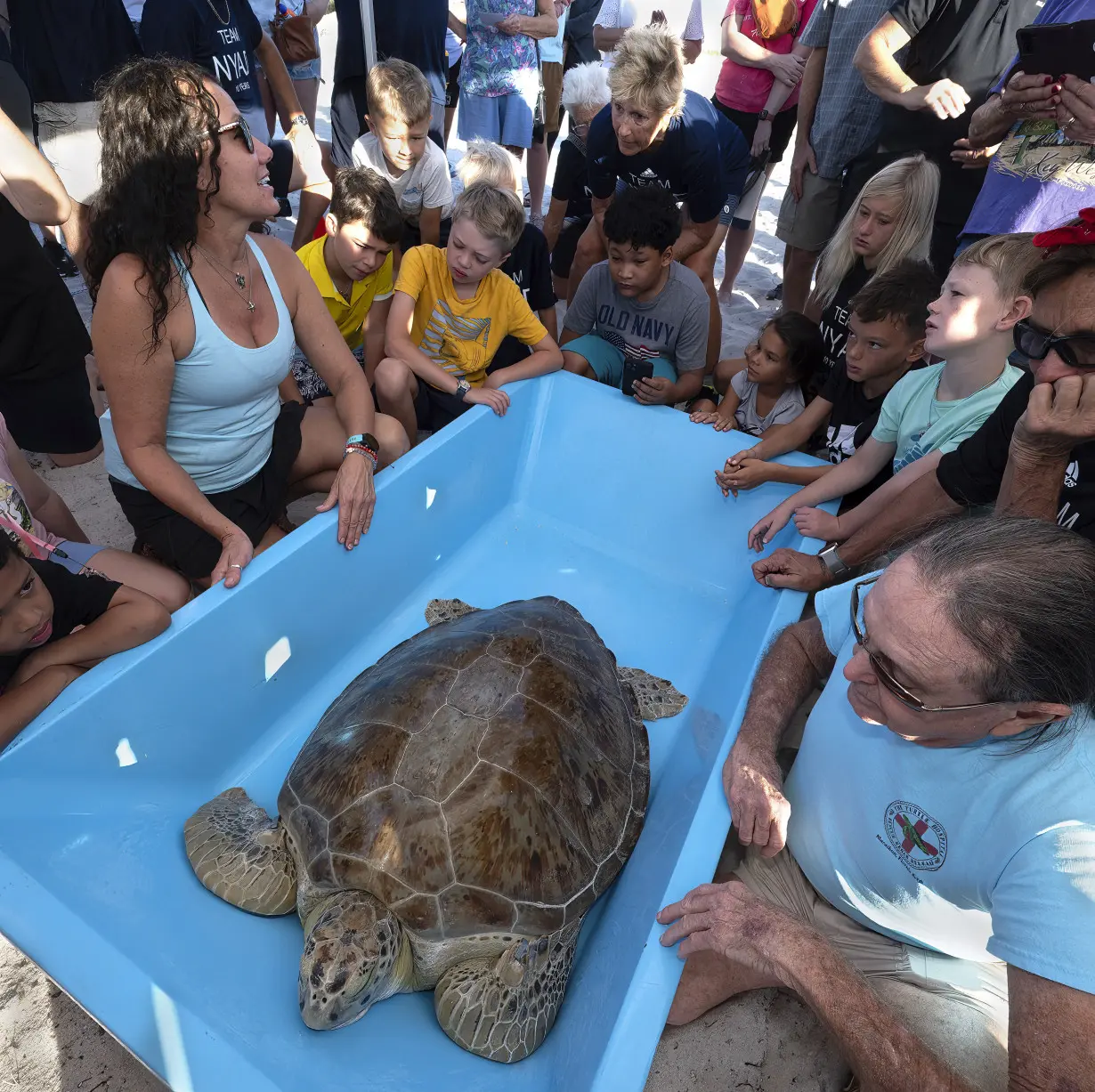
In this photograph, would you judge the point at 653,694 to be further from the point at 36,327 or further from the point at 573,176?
the point at 573,176

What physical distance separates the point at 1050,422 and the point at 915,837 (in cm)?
73

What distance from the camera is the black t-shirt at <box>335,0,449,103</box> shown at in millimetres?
3387

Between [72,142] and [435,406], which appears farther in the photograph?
[72,142]

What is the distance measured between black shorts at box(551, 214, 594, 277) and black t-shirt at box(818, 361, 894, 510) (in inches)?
72.8

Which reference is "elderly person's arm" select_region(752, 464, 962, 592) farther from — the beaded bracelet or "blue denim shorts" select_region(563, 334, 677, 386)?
"blue denim shorts" select_region(563, 334, 677, 386)

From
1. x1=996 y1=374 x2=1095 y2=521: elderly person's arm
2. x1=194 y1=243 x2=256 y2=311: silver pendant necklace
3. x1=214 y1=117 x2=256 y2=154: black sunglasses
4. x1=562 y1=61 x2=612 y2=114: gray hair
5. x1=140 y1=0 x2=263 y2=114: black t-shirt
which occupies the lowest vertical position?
x1=996 y1=374 x2=1095 y2=521: elderly person's arm

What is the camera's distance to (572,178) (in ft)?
10.9

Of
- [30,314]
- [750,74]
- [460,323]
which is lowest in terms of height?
[460,323]

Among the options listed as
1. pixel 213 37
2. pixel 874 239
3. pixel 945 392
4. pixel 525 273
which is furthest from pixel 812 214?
pixel 213 37

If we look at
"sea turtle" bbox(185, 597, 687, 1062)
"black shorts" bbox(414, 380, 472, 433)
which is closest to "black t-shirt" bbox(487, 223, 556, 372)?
"black shorts" bbox(414, 380, 472, 433)

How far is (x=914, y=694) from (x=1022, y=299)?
117cm

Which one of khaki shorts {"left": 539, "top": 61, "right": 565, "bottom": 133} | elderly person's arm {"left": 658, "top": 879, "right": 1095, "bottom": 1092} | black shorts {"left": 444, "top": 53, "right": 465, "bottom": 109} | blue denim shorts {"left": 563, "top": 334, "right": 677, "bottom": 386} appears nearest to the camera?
elderly person's arm {"left": 658, "top": 879, "right": 1095, "bottom": 1092}

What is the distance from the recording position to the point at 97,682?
4.21ft

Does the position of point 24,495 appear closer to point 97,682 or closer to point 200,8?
point 97,682
